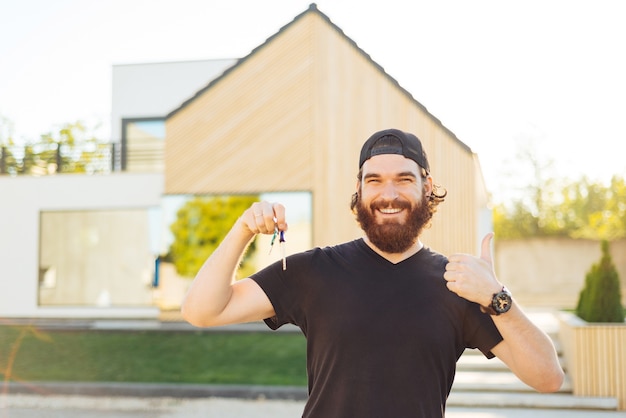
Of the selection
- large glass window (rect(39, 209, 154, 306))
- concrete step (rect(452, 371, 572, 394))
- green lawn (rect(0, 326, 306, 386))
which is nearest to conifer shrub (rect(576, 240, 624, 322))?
concrete step (rect(452, 371, 572, 394))

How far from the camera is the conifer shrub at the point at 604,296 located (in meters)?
9.10

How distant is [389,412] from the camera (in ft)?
7.40

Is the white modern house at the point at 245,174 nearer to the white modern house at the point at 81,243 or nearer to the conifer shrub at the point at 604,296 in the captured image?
the white modern house at the point at 81,243

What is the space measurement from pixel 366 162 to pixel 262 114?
13227 millimetres

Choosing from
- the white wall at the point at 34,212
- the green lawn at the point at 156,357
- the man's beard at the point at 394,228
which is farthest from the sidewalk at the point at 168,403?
the white wall at the point at 34,212

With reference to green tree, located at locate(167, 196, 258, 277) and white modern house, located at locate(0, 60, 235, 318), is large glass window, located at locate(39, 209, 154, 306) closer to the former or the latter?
white modern house, located at locate(0, 60, 235, 318)

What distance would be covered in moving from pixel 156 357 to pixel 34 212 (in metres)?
9.56

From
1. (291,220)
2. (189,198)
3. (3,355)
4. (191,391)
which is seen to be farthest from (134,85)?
(191,391)

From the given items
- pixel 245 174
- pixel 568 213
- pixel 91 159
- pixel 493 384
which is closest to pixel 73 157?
pixel 91 159

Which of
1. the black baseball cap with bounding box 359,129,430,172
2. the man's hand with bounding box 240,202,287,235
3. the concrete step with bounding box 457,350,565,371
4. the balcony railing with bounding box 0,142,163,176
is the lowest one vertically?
the concrete step with bounding box 457,350,565,371

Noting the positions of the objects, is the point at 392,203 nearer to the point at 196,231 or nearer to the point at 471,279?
the point at 471,279

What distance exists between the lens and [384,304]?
2.35 metres

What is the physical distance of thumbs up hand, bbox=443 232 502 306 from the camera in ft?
7.18

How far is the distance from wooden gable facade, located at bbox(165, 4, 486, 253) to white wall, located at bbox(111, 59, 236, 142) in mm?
7796
